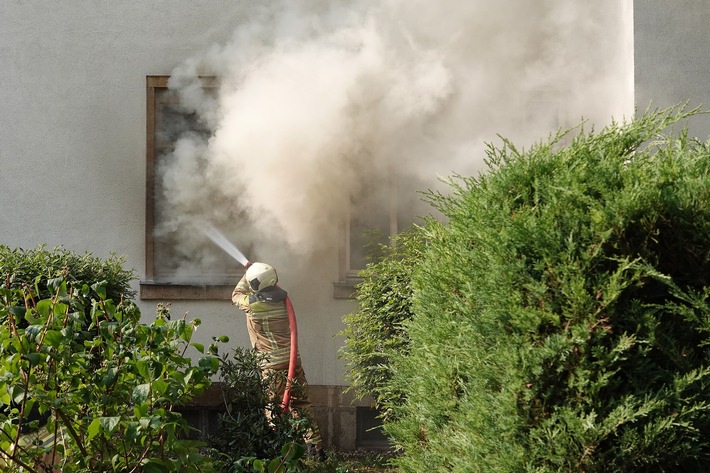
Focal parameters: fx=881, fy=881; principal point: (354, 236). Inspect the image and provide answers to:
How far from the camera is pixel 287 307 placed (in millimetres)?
7844

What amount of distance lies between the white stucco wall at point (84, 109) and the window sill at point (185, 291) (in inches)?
4.7

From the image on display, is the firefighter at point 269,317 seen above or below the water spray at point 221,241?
below

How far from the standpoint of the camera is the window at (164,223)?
9.16m

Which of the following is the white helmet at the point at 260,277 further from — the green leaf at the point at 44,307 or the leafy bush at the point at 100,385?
the green leaf at the point at 44,307

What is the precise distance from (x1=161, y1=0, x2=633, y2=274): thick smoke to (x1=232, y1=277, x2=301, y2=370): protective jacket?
1150 millimetres

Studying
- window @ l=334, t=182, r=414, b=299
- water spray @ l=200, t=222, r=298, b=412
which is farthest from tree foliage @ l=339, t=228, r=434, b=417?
window @ l=334, t=182, r=414, b=299

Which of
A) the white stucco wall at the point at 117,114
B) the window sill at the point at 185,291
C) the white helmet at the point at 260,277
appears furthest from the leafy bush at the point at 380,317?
the window sill at the point at 185,291

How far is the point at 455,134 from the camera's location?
905 centimetres

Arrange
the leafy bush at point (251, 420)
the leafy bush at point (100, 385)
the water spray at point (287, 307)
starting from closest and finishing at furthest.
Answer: the leafy bush at point (100, 385) → the leafy bush at point (251, 420) → the water spray at point (287, 307)

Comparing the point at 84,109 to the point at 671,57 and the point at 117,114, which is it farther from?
the point at 671,57

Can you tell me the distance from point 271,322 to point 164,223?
197 cm

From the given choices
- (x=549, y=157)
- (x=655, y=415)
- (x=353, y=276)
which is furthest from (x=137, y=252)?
(x=655, y=415)

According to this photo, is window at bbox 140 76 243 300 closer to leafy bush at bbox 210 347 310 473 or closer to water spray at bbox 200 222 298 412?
→ water spray at bbox 200 222 298 412

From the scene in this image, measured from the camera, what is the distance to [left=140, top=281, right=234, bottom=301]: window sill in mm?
9023
